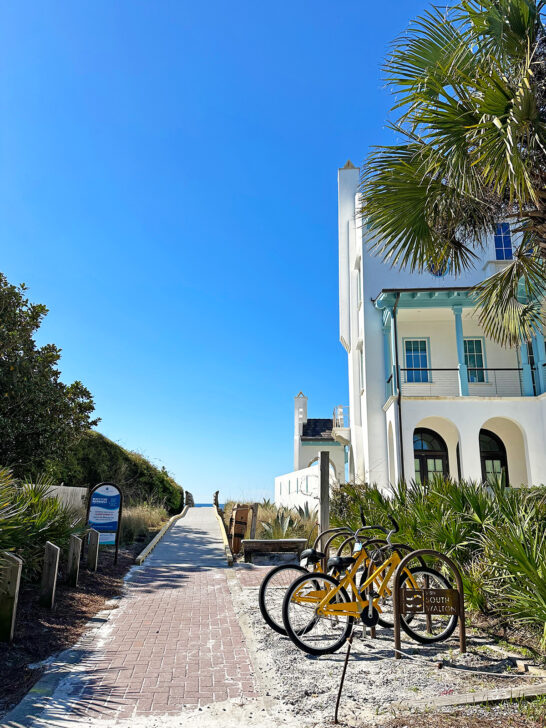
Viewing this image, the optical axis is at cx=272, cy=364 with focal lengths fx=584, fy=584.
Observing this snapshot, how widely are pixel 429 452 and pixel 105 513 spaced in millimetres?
11894

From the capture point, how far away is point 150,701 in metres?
4.52

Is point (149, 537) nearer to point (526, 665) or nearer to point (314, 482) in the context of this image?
point (314, 482)

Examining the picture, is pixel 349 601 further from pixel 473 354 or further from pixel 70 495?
pixel 473 354

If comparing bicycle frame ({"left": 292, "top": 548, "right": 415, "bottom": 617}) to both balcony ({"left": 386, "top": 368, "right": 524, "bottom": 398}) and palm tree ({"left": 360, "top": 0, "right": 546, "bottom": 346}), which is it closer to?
palm tree ({"left": 360, "top": 0, "right": 546, "bottom": 346})

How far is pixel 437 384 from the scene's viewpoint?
64.3 feet

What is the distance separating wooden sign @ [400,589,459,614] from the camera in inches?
221

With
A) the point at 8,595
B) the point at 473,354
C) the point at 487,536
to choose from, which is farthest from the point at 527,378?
the point at 8,595

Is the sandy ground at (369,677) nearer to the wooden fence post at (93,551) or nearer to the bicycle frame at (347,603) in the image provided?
the bicycle frame at (347,603)

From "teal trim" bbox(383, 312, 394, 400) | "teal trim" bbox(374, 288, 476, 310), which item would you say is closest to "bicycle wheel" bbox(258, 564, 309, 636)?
"teal trim" bbox(374, 288, 476, 310)

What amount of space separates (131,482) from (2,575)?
61.1 ft

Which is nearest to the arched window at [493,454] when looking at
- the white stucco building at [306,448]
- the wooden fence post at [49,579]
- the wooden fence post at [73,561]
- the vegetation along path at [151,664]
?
the white stucco building at [306,448]

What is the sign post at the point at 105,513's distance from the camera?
40.0 ft

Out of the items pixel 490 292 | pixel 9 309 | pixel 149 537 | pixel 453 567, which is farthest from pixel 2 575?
pixel 149 537

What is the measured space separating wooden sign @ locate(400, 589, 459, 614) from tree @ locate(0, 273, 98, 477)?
10767mm
